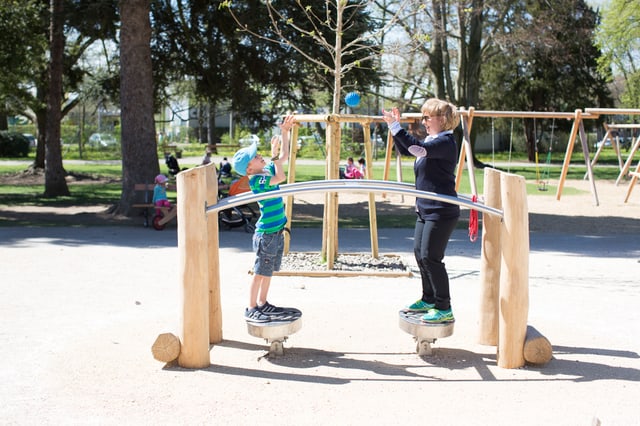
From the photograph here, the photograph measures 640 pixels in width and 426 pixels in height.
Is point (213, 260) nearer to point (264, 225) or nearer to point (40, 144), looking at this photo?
point (264, 225)

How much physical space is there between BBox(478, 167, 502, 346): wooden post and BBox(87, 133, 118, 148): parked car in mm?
45475

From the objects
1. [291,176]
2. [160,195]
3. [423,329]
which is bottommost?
[423,329]

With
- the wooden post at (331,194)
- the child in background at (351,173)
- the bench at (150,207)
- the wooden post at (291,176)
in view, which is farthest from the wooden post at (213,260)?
the child in background at (351,173)

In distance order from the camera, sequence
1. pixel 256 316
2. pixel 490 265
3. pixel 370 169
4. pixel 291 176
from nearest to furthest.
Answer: pixel 256 316
pixel 490 265
pixel 370 169
pixel 291 176

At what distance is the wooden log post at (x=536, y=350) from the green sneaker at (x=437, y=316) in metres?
0.56

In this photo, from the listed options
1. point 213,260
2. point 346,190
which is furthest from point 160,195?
point 346,190

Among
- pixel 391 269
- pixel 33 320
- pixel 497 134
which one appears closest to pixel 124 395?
pixel 33 320

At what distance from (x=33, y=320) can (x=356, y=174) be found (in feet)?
43.7

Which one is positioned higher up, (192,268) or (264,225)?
(264,225)

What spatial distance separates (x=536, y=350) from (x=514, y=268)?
604mm

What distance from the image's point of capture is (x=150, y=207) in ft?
45.5

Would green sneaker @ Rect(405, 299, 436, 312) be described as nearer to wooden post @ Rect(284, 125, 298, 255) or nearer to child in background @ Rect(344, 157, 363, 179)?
wooden post @ Rect(284, 125, 298, 255)

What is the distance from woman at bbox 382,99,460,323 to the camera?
5.22 m

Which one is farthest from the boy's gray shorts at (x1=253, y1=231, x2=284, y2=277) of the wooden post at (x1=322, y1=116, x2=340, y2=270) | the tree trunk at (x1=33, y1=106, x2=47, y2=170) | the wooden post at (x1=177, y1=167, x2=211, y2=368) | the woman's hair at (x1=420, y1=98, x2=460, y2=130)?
the tree trunk at (x1=33, y1=106, x2=47, y2=170)
